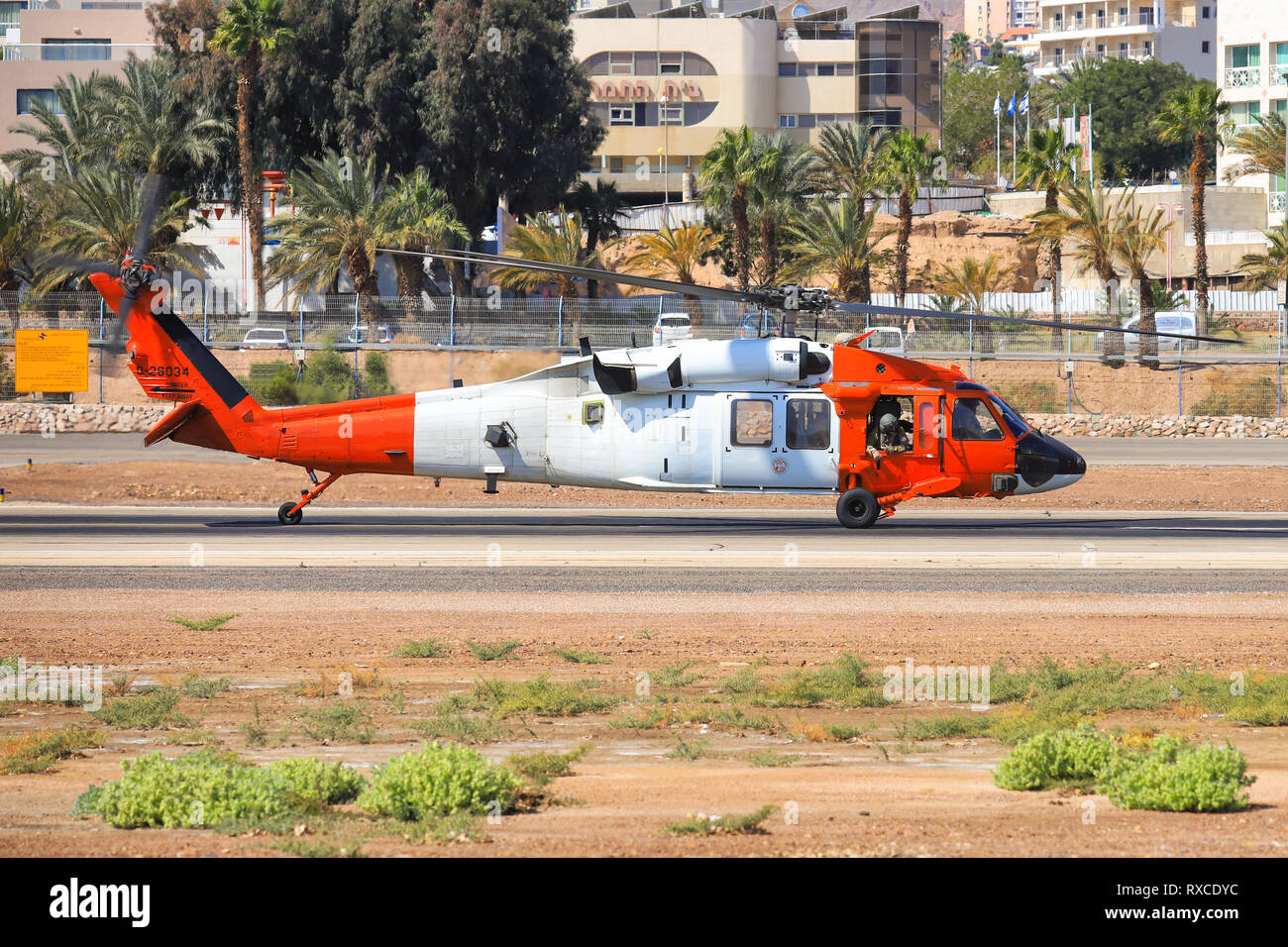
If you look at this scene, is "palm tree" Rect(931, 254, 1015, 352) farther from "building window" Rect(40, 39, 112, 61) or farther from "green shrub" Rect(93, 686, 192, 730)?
"building window" Rect(40, 39, 112, 61)

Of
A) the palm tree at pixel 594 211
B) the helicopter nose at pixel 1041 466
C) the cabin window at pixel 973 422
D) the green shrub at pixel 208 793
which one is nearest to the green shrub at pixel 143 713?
the green shrub at pixel 208 793

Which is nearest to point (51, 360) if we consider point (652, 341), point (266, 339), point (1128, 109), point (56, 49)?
point (266, 339)

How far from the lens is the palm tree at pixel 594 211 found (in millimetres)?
75812

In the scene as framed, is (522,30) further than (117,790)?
Yes

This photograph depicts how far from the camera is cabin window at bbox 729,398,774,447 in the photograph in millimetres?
22203

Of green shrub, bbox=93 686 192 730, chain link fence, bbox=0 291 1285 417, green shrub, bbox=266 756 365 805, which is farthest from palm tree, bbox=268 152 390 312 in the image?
green shrub, bbox=266 756 365 805

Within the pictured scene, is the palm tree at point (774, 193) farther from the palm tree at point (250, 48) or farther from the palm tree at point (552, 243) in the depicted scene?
the palm tree at point (250, 48)

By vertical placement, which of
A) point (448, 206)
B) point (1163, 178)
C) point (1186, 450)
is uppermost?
point (1163, 178)

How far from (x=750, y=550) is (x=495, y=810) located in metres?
13.2

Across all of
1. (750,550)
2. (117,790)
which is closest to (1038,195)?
(750,550)

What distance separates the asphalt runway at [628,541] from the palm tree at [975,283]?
23.7 meters

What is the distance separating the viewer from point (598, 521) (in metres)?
25.4

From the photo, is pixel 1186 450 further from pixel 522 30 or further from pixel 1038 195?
pixel 1038 195

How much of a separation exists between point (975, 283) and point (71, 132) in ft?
157
